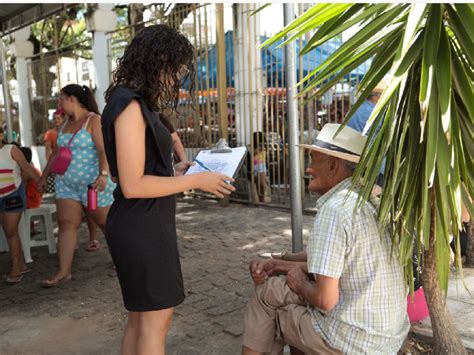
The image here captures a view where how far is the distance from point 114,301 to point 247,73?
184 inches

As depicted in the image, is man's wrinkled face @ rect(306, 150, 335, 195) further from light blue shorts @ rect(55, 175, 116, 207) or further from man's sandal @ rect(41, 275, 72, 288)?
man's sandal @ rect(41, 275, 72, 288)

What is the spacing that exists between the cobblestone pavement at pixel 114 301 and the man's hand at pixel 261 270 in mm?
937

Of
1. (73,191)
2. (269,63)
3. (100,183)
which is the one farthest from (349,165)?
(269,63)

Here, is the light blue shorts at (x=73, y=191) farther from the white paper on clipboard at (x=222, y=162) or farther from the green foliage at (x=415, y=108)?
the green foliage at (x=415, y=108)

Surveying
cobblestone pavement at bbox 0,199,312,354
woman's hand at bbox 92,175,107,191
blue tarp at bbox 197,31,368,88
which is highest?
blue tarp at bbox 197,31,368,88

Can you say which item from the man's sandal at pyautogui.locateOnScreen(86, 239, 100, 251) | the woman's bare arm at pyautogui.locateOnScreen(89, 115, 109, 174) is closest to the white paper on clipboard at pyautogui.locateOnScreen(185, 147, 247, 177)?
the woman's bare arm at pyautogui.locateOnScreen(89, 115, 109, 174)

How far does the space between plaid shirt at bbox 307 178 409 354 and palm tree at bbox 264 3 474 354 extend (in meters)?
0.09

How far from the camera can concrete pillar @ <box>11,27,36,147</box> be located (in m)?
14.3

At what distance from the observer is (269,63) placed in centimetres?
800

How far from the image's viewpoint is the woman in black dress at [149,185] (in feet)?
7.63

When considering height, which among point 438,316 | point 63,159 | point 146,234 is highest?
point 63,159

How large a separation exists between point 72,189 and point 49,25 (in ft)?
48.1

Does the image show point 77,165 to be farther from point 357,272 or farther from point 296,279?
point 357,272

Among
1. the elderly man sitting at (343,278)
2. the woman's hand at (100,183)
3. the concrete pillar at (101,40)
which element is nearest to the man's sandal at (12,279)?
the woman's hand at (100,183)
